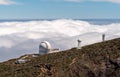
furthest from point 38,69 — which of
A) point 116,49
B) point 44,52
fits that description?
point 44,52

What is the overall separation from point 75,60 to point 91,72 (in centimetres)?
482

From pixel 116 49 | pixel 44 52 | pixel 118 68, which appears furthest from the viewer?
pixel 44 52

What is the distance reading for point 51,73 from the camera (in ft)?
256

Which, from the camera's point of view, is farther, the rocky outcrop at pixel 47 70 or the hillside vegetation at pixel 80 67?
the hillside vegetation at pixel 80 67

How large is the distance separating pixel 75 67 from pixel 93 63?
4183 mm

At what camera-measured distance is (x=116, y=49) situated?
8362 cm

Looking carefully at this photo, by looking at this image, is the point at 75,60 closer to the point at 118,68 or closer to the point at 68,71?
the point at 68,71

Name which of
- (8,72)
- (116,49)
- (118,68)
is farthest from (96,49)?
(8,72)

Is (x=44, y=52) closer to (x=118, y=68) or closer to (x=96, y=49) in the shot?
(x=96, y=49)

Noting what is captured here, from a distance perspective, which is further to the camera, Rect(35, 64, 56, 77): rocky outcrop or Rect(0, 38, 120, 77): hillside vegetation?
Rect(0, 38, 120, 77): hillside vegetation

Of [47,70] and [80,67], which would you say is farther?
[80,67]

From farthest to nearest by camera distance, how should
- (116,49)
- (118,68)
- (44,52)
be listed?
(44,52), (116,49), (118,68)

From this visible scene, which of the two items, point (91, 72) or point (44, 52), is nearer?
point (91, 72)

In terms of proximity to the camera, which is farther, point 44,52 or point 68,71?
point 44,52
